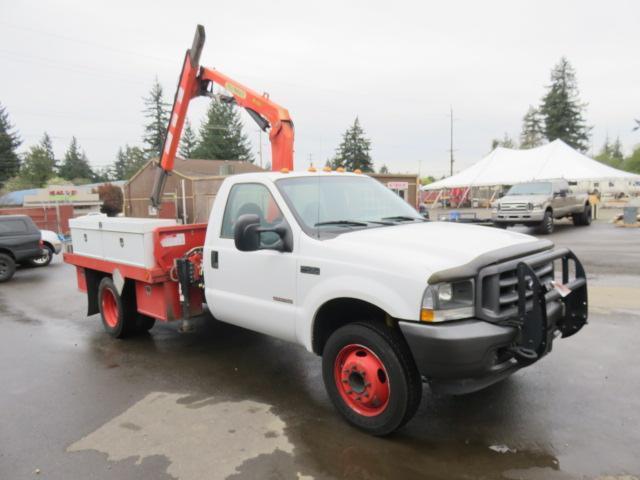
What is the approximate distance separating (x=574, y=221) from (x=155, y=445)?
22410mm

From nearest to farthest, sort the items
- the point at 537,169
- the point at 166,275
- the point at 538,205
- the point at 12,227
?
the point at 166,275 → the point at 12,227 → the point at 538,205 → the point at 537,169

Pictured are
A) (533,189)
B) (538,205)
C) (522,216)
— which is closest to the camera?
(538,205)

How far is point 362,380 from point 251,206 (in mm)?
1925

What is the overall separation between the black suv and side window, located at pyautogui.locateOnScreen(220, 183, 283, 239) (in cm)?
997

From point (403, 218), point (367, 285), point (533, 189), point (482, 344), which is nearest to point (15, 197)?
point (533, 189)

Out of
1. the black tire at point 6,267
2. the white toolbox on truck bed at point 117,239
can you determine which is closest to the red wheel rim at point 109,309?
the white toolbox on truck bed at point 117,239

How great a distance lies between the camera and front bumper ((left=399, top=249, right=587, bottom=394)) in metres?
3.04

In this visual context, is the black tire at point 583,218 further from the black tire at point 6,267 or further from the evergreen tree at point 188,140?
the evergreen tree at point 188,140

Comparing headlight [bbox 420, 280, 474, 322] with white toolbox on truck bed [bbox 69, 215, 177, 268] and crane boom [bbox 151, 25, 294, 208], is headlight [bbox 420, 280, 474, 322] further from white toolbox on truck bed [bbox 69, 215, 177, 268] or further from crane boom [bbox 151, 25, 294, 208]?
crane boom [bbox 151, 25, 294, 208]

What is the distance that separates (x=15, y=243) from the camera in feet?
40.4

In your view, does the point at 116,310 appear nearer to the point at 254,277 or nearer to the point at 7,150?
the point at 254,277

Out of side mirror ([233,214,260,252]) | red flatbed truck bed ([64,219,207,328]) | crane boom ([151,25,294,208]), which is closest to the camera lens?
side mirror ([233,214,260,252])

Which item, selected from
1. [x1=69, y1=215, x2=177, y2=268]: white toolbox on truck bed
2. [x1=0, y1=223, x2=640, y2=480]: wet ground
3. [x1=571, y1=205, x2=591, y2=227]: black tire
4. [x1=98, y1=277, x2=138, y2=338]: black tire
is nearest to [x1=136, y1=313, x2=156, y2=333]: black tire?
[x1=98, y1=277, x2=138, y2=338]: black tire

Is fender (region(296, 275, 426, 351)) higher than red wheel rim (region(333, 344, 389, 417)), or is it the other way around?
fender (region(296, 275, 426, 351))
